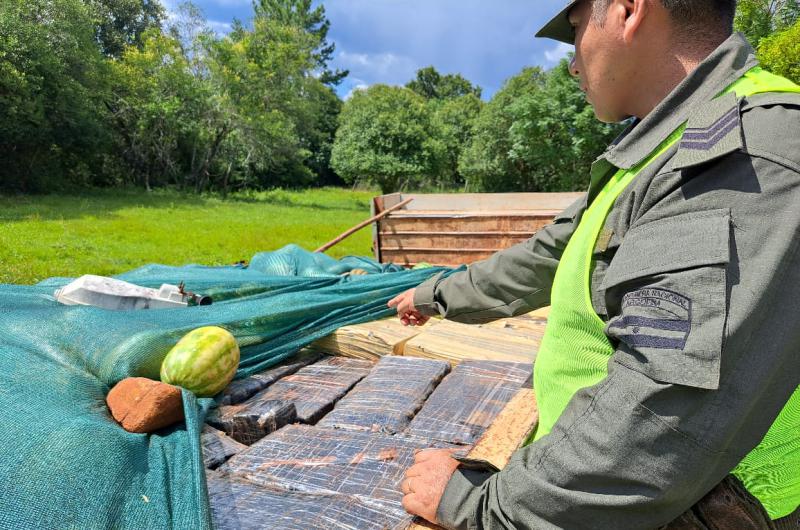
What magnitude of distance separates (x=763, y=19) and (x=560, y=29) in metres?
20.0

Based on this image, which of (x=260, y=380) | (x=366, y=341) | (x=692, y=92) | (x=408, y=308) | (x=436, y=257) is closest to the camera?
(x=692, y=92)

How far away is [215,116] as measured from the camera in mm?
26281

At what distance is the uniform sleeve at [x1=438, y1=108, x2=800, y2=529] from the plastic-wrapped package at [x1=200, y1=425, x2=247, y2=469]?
1406 millimetres

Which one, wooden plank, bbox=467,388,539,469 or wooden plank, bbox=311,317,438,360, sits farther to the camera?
wooden plank, bbox=311,317,438,360

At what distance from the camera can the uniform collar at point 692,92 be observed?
1.15m

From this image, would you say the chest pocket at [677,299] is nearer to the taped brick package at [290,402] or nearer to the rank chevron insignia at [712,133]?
the rank chevron insignia at [712,133]

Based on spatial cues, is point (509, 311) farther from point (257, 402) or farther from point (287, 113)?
point (287, 113)

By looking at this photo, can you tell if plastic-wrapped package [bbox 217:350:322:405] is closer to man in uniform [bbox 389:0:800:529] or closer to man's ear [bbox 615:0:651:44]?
man in uniform [bbox 389:0:800:529]

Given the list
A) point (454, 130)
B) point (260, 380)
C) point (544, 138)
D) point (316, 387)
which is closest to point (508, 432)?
point (316, 387)

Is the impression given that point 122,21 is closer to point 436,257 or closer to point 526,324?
point 436,257

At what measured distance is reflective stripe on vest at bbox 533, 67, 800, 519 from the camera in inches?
46.5

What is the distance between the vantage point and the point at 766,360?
947mm

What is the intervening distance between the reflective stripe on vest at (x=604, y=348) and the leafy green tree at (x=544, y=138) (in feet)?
59.9

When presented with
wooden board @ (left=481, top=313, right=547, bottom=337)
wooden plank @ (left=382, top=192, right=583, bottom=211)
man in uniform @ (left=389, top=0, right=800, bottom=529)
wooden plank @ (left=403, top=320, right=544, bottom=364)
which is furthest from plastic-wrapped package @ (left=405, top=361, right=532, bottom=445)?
wooden plank @ (left=382, top=192, right=583, bottom=211)
